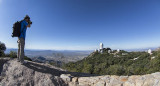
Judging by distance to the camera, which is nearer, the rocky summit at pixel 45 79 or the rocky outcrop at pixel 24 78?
the rocky summit at pixel 45 79

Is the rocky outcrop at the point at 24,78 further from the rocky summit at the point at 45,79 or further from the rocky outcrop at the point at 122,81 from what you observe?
the rocky outcrop at the point at 122,81

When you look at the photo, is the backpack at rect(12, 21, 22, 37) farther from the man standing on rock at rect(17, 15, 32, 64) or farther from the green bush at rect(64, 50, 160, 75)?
the green bush at rect(64, 50, 160, 75)

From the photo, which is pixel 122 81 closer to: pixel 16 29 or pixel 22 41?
pixel 22 41

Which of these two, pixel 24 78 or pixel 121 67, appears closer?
pixel 24 78

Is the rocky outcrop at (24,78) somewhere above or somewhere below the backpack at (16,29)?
below

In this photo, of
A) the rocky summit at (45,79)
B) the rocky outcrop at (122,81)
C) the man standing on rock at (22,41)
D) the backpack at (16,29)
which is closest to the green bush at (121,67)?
the man standing on rock at (22,41)

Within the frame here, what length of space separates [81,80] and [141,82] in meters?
2.33

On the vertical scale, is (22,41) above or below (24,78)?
above

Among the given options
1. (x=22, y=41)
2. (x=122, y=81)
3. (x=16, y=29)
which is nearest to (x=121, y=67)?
(x=122, y=81)

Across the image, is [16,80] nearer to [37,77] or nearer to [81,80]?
[37,77]

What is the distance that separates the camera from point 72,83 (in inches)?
169

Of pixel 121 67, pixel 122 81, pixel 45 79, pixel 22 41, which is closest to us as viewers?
pixel 122 81

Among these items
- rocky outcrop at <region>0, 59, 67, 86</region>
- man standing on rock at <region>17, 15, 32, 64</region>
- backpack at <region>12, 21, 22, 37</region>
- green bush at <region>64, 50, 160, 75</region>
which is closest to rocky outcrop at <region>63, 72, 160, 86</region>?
rocky outcrop at <region>0, 59, 67, 86</region>

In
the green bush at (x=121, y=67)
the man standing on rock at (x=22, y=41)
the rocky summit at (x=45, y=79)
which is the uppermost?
the man standing on rock at (x=22, y=41)
